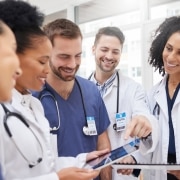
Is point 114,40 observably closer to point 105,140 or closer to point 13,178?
point 105,140

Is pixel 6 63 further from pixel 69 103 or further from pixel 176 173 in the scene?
pixel 176 173

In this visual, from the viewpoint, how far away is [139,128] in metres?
1.49

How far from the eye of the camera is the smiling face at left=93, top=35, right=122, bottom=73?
2.37 meters

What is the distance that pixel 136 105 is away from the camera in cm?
201

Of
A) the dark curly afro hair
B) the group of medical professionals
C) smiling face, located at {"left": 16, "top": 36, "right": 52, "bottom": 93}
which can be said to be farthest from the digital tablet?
the dark curly afro hair

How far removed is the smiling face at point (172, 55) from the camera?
1857mm

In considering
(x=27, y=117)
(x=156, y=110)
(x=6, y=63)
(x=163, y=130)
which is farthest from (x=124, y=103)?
(x=6, y=63)

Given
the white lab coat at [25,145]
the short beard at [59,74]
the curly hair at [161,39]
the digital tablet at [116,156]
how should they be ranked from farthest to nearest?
the curly hair at [161,39]
the short beard at [59,74]
the digital tablet at [116,156]
the white lab coat at [25,145]

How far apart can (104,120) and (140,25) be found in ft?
7.42

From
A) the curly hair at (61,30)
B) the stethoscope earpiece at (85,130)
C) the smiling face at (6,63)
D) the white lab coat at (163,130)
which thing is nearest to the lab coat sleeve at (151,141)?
the white lab coat at (163,130)

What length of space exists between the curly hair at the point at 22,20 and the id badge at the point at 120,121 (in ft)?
3.40

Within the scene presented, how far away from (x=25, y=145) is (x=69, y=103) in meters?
0.59

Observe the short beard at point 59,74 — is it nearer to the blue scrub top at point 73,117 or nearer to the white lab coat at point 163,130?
the blue scrub top at point 73,117

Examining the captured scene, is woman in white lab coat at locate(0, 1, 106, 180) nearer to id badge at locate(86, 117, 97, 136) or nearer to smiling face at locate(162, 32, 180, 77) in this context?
id badge at locate(86, 117, 97, 136)
